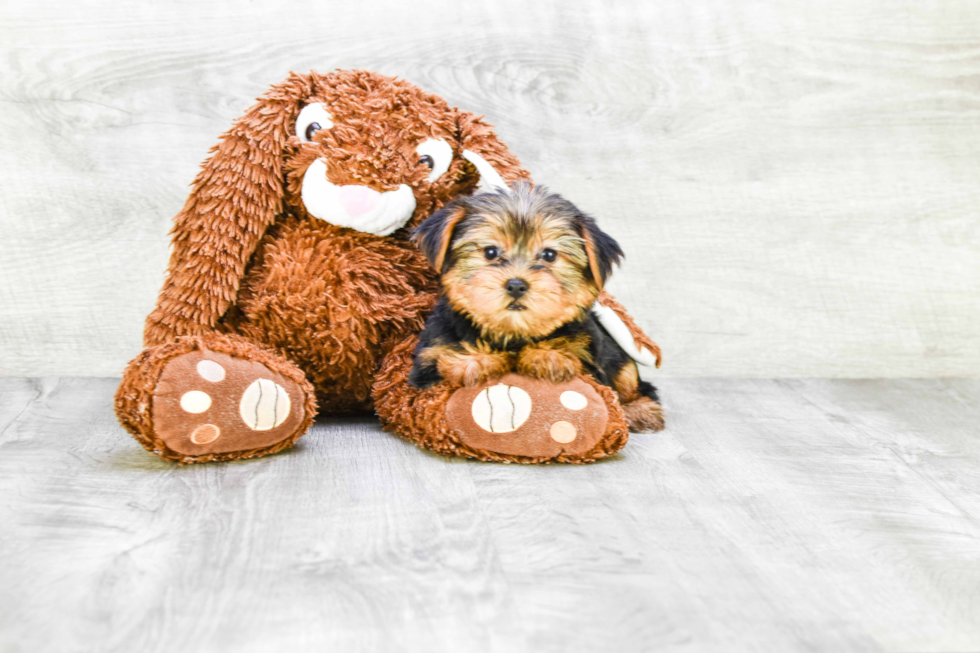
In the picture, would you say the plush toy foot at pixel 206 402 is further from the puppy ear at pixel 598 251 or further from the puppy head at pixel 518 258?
the puppy ear at pixel 598 251

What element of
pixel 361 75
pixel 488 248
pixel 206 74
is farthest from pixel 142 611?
pixel 206 74

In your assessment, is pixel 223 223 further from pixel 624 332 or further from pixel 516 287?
pixel 624 332

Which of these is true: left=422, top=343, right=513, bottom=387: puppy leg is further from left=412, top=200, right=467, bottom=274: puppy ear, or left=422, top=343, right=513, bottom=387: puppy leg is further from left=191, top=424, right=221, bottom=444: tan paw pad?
left=191, top=424, right=221, bottom=444: tan paw pad

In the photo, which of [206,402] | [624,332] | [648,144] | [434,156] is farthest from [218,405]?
[648,144]

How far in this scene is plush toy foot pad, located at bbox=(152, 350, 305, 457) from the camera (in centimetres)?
131

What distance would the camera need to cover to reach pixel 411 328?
1.62 meters

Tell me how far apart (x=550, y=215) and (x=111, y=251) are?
1.25 m

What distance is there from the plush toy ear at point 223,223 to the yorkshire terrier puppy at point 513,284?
325 mm

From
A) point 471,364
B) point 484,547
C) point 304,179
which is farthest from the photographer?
point 304,179

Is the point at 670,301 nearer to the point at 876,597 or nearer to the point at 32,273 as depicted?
the point at 876,597

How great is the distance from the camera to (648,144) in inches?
87.0

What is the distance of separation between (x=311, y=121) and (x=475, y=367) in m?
0.54

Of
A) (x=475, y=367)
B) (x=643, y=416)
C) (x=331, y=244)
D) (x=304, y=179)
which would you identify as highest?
(x=304, y=179)

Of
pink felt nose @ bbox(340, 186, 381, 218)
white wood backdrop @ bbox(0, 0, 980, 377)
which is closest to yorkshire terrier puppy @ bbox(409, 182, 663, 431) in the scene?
pink felt nose @ bbox(340, 186, 381, 218)
